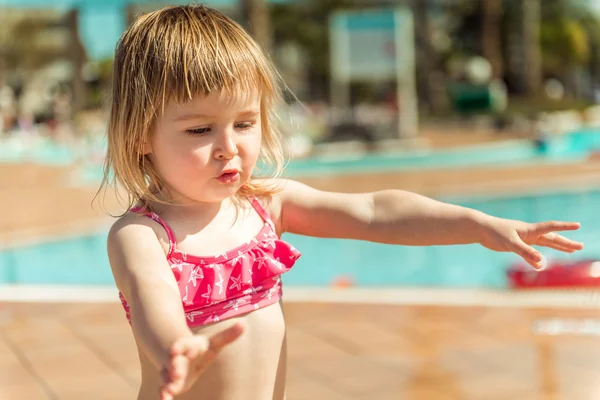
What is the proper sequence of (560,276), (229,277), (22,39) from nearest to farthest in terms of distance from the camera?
(229,277) → (560,276) → (22,39)

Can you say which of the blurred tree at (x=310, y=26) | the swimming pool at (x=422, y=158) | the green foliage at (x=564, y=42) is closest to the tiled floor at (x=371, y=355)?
the swimming pool at (x=422, y=158)

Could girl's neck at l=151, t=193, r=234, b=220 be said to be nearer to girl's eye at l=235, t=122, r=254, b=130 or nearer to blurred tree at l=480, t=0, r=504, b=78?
girl's eye at l=235, t=122, r=254, b=130

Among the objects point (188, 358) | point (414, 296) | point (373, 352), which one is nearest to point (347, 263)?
point (414, 296)

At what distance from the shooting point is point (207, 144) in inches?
61.1

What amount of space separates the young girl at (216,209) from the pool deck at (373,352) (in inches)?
81.7

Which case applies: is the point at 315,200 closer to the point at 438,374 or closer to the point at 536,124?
the point at 438,374

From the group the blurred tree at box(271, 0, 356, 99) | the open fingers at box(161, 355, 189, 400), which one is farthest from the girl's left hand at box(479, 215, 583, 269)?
the blurred tree at box(271, 0, 356, 99)

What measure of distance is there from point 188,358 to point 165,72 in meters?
0.61

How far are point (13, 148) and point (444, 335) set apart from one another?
18.8 meters

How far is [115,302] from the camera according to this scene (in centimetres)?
568

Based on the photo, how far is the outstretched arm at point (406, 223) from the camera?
1.70 m

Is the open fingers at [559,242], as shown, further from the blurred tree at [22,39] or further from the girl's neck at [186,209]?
the blurred tree at [22,39]

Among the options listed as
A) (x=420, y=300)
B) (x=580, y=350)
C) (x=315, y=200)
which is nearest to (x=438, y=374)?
(x=580, y=350)

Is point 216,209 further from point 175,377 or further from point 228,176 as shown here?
point 175,377
